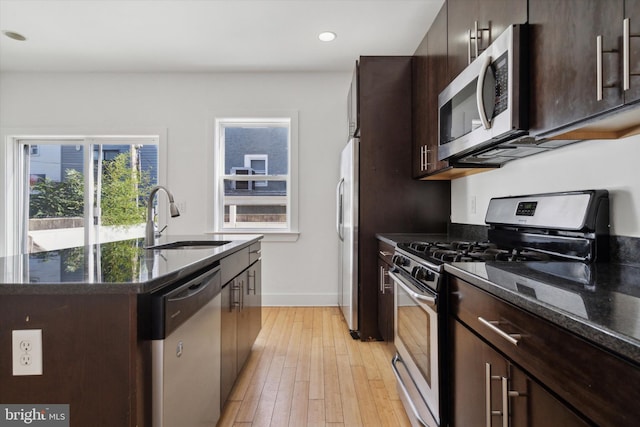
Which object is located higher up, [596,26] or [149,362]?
[596,26]

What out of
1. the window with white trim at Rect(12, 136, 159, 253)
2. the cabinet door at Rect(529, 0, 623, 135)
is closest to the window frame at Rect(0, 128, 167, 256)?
the window with white trim at Rect(12, 136, 159, 253)

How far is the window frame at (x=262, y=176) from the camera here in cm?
403

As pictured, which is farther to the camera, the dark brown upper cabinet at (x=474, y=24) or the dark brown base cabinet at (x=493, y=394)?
the dark brown upper cabinet at (x=474, y=24)

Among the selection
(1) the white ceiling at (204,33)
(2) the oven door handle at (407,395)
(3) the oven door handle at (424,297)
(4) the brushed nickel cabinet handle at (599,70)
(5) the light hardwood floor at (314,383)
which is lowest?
(5) the light hardwood floor at (314,383)

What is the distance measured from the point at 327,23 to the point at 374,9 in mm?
421

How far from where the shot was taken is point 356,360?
2.50 meters

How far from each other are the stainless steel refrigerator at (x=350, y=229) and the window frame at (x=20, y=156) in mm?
2222

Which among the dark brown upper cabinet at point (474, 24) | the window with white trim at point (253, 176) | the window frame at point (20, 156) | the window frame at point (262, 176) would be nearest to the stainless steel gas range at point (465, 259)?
the dark brown upper cabinet at point (474, 24)

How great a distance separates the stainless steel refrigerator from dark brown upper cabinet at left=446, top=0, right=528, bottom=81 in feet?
3.60

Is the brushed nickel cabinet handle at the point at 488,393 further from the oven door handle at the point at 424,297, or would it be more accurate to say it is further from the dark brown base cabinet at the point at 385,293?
the dark brown base cabinet at the point at 385,293

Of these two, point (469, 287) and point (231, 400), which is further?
point (231, 400)

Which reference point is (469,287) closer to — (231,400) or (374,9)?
(231,400)

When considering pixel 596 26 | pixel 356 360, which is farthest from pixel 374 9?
pixel 356 360

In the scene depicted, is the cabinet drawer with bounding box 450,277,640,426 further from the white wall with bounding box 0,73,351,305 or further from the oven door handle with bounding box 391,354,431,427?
the white wall with bounding box 0,73,351,305
